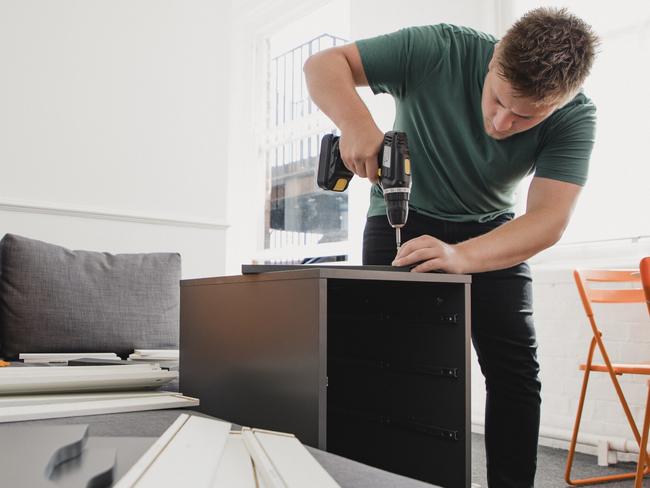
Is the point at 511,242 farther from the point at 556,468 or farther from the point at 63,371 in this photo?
the point at 556,468

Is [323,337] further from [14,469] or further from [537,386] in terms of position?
[537,386]

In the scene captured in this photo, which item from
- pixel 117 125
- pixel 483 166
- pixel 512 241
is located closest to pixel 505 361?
pixel 512 241

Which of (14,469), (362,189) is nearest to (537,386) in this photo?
(14,469)

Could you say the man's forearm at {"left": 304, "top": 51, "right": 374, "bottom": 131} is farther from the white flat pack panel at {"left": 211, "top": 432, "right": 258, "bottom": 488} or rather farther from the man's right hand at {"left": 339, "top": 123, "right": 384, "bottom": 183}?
the white flat pack panel at {"left": 211, "top": 432, "right": 258, "bottom": 488}

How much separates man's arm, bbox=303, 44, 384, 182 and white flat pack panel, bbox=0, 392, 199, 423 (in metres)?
0.58

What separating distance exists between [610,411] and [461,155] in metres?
1.67

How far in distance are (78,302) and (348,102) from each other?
117 cm

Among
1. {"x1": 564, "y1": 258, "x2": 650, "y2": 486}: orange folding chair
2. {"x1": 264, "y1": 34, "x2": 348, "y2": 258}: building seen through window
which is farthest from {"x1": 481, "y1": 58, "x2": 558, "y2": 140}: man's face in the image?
{"x1": 264, "y1": 34, "x2": 348, "y2": 258}: building seen through window

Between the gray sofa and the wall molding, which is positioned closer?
the gray sofa

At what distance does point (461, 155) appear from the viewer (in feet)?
4.93

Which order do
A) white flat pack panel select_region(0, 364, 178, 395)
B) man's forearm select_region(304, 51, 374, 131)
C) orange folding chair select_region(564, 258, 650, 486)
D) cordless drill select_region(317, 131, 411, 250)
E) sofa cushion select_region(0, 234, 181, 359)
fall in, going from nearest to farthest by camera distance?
1. white flat pack panel select_region(0, 364, 178, 395)
2. cordless drill select_region(317, 131, 411, 250)
3. man's forearm select_region(304, 51, 374, 131)
4. sofa cushion select_region(0, 234, 181, 359)
5. orange folding chair select_region(564, 258, 650, 486)

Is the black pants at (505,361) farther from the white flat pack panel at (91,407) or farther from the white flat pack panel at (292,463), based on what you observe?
the white flat pack panel at (292,463)

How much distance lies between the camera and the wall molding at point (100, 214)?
2.23 meters

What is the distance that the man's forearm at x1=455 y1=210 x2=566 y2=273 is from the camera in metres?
1.17
